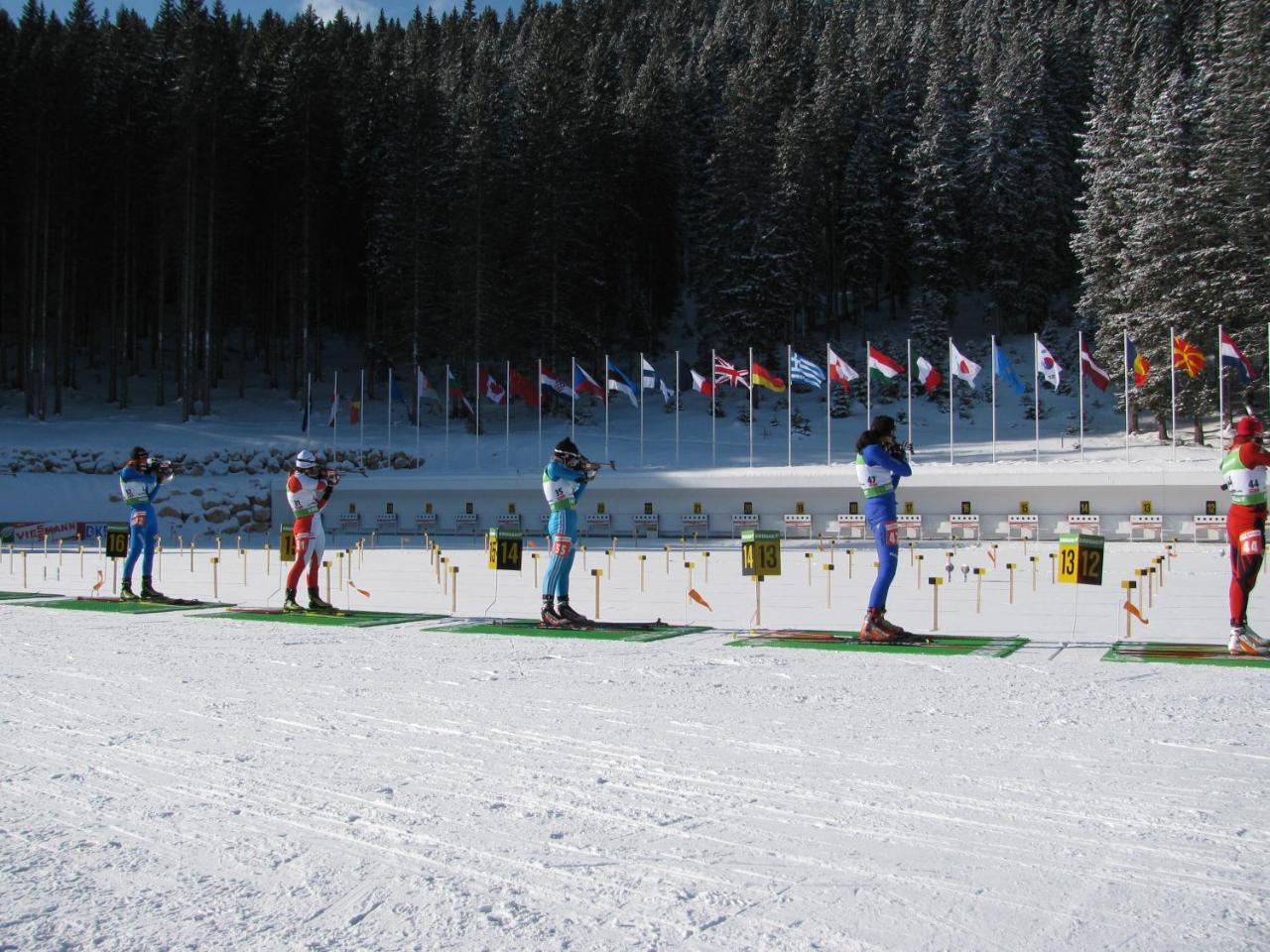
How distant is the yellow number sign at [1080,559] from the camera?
1096cm

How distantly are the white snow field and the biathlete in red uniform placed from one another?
42.0 inches

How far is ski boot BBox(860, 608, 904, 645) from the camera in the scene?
949 centimetres

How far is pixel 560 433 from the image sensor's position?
1889 inches

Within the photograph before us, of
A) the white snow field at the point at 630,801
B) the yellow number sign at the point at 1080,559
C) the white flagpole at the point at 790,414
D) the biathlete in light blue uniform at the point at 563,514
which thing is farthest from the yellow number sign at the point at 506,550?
the white flagpole at the point at 790,414

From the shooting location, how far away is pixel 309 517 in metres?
12.5

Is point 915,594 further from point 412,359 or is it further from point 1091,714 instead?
point 412,359

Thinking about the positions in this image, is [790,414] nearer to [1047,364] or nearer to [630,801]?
[1047,364]

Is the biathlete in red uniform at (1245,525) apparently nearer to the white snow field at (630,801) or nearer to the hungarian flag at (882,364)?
the white snow field at (630,801)

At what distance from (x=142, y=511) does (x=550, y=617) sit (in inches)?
281

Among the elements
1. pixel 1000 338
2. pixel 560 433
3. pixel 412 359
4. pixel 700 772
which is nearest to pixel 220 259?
pixel 412 359

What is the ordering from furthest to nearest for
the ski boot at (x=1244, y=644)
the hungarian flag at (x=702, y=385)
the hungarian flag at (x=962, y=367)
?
the hungarian flag at (x=702, y=385)
the hungarian flag at (x=962, y=367)
the ski boot at (x=1244, y=644)

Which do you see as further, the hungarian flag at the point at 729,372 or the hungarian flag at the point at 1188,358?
the hungarian flag at the point at 729,372

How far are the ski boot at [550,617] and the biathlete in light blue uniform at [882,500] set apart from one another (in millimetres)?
3484

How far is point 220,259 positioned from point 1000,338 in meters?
45.1
